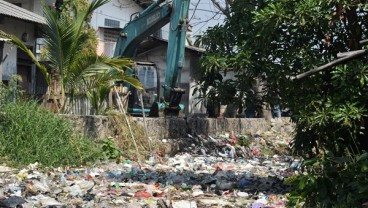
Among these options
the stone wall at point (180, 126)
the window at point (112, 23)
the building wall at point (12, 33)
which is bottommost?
the stone wall at point (180, 126)

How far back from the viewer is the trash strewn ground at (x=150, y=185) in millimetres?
6352

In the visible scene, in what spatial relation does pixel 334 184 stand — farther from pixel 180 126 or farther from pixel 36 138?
pixel 180 126

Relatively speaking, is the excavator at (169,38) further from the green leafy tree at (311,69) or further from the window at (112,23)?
the window at (112,23)

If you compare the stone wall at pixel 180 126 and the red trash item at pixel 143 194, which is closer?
the red trash item at pixel 143 194

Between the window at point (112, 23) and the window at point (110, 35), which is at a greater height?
the window at point (112, 23)

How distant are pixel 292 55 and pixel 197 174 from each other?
2918mm

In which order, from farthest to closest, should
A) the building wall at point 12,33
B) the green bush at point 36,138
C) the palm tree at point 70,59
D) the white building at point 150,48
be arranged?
the white building at point 150,48 < the building wall at point 12,33 < the palm tree at point 70,59 < the green bush at point 36,138

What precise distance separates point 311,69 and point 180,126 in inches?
305

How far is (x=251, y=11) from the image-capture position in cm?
746

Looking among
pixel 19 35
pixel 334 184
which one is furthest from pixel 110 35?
pixel 334 184

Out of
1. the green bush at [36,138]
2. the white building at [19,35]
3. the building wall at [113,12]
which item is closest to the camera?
the green bush at [36,138]

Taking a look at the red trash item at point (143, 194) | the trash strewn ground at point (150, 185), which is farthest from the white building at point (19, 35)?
the red trash item at point (143, 194)

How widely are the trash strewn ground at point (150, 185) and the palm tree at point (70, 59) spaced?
172cm

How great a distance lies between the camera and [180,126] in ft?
42.1
